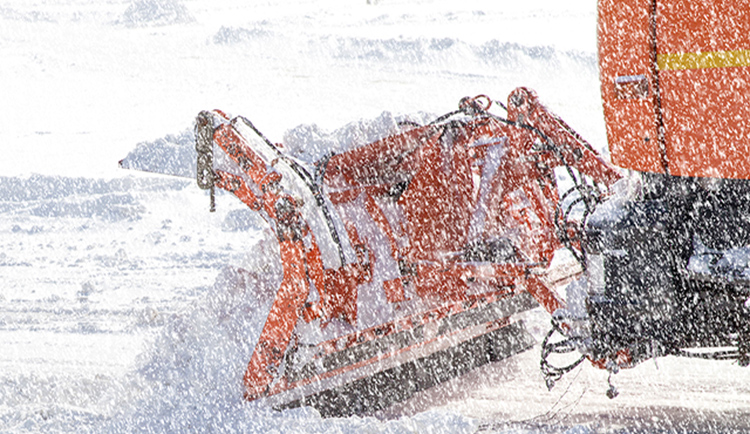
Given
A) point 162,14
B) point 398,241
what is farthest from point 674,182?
point 162,14

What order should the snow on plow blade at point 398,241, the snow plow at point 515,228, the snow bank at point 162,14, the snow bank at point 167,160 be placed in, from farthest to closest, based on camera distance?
1. the snow bank at point 162,14
2. the snow bank at point 167,160
3. the snow on plow blade at point 398,241
4. the snow plow at point 515,228

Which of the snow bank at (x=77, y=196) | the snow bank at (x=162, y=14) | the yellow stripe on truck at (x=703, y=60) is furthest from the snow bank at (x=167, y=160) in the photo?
the snow bank at (x=162, y=14)

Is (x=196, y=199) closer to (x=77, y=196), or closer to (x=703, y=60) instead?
(x=77, y=196)

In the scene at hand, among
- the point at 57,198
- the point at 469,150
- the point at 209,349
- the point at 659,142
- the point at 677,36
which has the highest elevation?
the point at 677,36

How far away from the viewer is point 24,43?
18234mm

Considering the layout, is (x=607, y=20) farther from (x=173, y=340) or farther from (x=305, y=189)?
(x=173, y=340)

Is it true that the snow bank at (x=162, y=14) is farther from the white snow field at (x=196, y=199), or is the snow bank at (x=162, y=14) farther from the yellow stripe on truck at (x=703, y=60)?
the yellow stripe on truck at (x=703, y=60)

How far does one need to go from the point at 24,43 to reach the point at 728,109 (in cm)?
1807

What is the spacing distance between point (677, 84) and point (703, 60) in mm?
113

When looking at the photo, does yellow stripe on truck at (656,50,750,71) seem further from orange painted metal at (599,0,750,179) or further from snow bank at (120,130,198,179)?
snow bank at (120,130,198,179)

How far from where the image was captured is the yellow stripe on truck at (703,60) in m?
2.58

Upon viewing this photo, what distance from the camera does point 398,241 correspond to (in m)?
4.37

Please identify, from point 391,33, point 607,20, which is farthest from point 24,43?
point 607,20

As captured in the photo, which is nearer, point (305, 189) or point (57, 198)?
point (305, 189)
